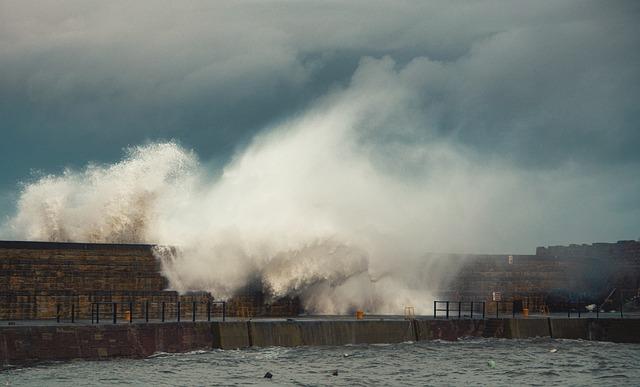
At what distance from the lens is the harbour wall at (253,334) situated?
29734 mm

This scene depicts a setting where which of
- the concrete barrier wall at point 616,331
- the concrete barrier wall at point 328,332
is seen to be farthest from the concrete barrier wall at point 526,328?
the concrete barrier wall at point 328,332

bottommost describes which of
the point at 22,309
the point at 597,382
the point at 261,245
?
the point at 597,382

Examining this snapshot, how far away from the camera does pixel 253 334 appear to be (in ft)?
113

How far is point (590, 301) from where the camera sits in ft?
179

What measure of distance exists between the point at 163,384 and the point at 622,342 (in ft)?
75.0

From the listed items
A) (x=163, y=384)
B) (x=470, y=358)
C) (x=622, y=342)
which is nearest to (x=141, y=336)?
(x=163, y=384)

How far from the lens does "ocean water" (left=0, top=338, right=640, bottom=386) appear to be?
27.2m

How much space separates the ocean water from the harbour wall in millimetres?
596

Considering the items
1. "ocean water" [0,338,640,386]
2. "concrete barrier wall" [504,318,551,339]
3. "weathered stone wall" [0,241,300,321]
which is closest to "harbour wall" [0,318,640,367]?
"concrete barrier wall" [504,318,551,339]

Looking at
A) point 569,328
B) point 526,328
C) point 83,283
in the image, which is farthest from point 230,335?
point 569,328

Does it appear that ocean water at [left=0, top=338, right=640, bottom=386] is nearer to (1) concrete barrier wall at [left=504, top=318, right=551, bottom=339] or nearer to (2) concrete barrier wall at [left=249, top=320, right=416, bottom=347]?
(2) concrete barrier wall at [left=249, top=320, right=416, bottom=347]

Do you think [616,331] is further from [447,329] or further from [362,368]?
[362,368]

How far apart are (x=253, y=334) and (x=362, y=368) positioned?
5.26m

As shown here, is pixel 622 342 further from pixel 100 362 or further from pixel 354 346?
pixel 100 362
